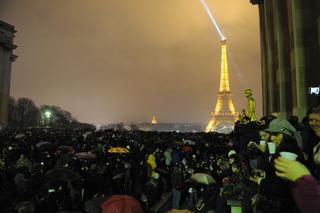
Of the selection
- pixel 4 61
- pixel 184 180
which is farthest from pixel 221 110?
pixel 184 180

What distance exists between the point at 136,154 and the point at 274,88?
22.2m

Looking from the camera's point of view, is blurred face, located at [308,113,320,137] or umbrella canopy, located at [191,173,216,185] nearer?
blurred face, located at [308,113,320,137]

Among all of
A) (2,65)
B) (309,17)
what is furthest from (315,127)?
(2,65)

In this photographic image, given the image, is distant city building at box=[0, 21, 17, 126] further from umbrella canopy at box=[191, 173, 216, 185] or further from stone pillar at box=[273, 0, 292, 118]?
umbrella canopy at box=[191, 173, 216, 185]

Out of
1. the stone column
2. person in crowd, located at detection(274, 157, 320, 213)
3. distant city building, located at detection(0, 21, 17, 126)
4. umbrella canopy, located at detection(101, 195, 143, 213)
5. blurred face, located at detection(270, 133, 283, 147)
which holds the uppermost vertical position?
distant city building, located at detection(0, 21, 17, 126)

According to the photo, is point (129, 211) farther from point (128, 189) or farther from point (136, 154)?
point (136, 154)

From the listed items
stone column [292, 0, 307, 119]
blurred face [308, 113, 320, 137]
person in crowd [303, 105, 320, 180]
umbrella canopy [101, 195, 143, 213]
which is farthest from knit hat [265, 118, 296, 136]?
stone column [292, 0, 307, 119]

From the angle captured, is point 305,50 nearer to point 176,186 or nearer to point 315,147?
point 176,186

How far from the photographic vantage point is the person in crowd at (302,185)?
8.47 ft

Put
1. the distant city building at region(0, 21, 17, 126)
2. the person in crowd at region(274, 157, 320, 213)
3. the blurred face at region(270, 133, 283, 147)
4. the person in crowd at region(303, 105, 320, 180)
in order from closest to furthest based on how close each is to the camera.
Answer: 1. the person in crowd at region(274, 157, 320, 213)
2. the person in crowd at region(303, 105, 320, 180)
3. the blurred face at region(270, 133, 283, 147)
4. the distant city building at region(0, 21, 17, 126)

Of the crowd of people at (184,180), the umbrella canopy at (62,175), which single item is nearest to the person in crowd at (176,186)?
the crowd of people at (184,180)

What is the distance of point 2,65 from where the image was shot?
80.6 metres

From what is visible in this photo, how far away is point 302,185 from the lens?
265cm

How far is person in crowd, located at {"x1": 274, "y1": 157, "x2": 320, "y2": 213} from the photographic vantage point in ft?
8.47
